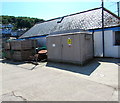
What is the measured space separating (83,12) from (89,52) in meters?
8.53

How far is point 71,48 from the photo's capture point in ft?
25.2

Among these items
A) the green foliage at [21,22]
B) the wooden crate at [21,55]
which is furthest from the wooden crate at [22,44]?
the green foliage at [21,22]

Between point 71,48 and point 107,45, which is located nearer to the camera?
point 71,48

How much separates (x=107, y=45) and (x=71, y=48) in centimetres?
417

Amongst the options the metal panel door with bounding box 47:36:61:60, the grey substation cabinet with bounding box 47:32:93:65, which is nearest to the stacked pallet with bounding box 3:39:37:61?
the metal panel door with bounding box 47:36:61:60

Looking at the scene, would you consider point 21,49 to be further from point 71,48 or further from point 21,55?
point 71,48

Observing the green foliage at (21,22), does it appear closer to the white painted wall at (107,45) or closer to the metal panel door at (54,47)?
the white painted wall at (107,45)

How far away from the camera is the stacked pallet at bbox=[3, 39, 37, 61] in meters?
10.6

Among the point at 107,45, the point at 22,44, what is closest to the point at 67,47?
the point at 107,45

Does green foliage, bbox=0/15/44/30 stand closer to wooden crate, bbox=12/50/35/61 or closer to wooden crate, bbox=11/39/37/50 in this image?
wooden crate, bbox=11/39/37/50

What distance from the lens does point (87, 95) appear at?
3.46 meters

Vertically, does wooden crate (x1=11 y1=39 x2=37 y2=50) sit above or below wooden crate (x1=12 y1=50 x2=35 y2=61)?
above

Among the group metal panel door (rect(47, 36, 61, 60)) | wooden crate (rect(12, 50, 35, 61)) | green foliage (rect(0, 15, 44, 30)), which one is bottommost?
wooden crate (rect(12, 50, 35, 61))

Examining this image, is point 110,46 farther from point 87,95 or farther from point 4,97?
point 4,97
